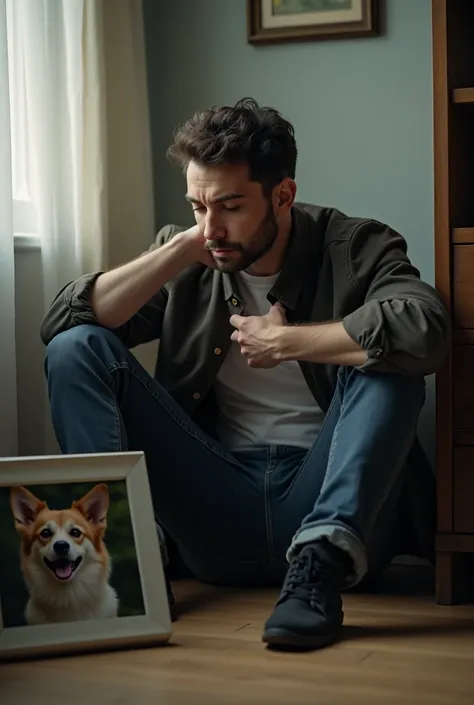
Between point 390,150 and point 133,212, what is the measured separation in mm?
578

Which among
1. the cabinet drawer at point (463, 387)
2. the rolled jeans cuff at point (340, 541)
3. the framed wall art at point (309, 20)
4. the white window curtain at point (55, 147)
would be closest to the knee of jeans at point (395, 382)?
the cabinet drawer at point (463, 387)

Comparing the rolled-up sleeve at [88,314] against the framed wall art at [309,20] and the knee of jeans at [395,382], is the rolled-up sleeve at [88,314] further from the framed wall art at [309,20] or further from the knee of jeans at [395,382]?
the framed wall art at [309,20]

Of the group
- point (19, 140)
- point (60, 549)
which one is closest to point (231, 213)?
point (19, 140)

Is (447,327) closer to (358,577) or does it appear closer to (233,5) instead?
(358,577)

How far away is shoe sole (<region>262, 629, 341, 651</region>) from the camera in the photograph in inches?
65.6

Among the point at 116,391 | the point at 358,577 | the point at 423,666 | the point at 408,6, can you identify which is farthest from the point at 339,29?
the point at 423,666

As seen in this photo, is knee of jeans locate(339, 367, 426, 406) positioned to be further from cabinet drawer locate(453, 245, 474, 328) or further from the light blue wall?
the light blue wall

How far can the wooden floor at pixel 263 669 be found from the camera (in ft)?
4.75

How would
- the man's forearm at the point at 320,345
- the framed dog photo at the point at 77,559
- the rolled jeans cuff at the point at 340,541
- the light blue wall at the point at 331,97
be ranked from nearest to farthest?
the framed dog photo at the point at 77,559, the rolled jeans cuff at the point at 340,541, the man's forearm at the point at 320,345, the light blue wall at the point at 331,97

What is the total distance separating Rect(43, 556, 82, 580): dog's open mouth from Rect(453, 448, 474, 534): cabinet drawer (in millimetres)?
707

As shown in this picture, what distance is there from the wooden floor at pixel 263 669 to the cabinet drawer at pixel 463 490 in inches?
6.0

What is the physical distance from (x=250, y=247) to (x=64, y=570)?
0.69 meters

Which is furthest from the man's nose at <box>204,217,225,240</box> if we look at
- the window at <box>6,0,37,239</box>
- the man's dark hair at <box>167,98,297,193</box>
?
the window at <box>6,0,37,239</box>

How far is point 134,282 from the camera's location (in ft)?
6.75
